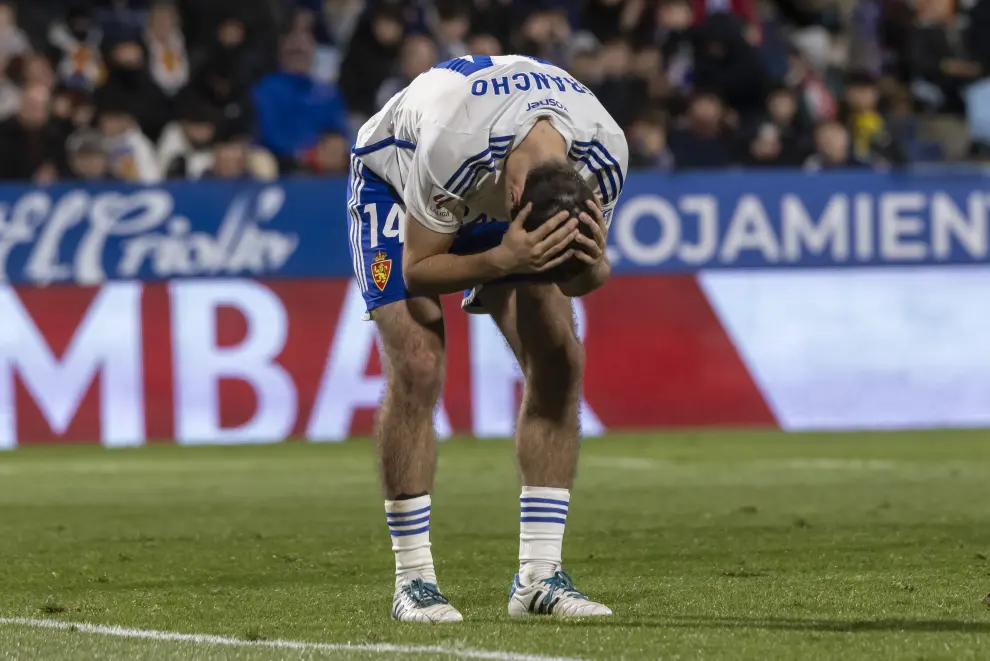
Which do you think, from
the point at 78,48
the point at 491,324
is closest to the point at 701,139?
the point at 491,324

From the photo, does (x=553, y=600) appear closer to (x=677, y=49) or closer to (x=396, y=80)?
(x=396, y=80)

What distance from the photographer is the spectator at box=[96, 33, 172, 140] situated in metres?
15.7

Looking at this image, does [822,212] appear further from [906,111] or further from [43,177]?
[43,177]

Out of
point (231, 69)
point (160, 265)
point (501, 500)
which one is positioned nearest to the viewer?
point (501, 500)

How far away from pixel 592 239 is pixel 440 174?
0.50m

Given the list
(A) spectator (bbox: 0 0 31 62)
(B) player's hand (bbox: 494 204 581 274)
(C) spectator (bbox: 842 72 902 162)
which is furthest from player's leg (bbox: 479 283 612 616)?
(C) spectator (bbox: 842 72 902 162)

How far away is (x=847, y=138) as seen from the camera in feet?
55.3

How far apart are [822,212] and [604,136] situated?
9174mm

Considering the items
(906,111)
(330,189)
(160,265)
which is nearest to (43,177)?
(160,265)

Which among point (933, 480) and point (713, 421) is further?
point (713, 421)

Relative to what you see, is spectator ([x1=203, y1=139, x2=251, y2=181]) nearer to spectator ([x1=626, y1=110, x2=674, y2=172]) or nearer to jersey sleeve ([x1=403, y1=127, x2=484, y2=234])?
spectator ([x1=626, y1=110, x2=674, y2=172])

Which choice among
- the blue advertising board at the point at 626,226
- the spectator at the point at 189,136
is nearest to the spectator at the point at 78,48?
the spectator at the point at 189,136

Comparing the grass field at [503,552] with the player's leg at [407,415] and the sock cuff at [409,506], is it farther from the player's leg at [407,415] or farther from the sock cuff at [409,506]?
the sock cuff at [409,506]

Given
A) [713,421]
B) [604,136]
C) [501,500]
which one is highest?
[604,136]
